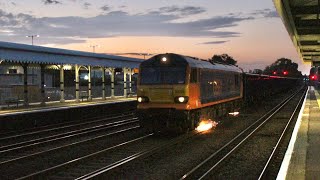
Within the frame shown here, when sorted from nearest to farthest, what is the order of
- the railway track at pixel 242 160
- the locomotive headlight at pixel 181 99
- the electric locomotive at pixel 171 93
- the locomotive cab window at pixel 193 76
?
the railway track at pixel 242 160 < the locomotive headlight at pixel 181 99 < the electric locomotive at pixel 171 93 < the locomotive cab window at pixel 193 76

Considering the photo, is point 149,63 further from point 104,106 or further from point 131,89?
point 131,89

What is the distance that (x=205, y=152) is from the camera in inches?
525

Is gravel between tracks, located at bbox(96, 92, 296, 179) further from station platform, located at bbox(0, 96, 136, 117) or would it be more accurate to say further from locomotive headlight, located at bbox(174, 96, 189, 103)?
station platform, located at bbox(0, 96, 136, 117)

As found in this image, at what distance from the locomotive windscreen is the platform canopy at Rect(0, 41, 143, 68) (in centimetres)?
1058

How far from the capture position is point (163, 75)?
54.5ft

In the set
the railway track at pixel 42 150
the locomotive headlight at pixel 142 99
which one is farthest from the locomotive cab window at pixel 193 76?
the railway track at pixel 42 150

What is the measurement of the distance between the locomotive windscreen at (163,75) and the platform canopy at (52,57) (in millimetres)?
10580

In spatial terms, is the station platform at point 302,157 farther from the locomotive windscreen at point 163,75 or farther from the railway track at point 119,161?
the locomotive windscreen at point 163,75

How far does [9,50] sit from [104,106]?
691 centimetres

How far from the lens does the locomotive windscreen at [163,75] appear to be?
16.3 metres

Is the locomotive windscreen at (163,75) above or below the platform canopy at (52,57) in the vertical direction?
below

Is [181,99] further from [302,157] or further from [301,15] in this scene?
[301,15]

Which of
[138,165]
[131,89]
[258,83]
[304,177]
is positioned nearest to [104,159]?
[138,165]

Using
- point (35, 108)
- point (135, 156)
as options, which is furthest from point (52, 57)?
point (135, 156)
